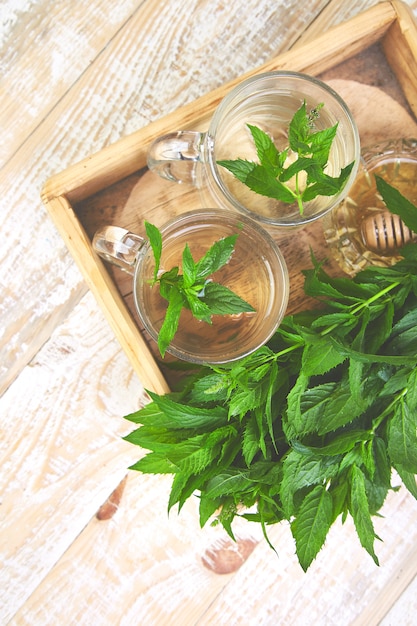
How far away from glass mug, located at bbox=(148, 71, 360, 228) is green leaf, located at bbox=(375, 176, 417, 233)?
0.03 m

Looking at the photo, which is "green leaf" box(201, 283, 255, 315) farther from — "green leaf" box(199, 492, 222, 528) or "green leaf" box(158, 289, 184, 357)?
"green leaf" box(199, 492, 222, 528)

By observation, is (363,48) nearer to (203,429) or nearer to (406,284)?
(406,284)

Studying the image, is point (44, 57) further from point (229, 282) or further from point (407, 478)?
point (407, 478)

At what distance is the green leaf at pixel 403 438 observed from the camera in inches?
22.0

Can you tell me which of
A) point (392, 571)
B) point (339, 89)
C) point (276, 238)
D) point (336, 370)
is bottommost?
point (392, 571)

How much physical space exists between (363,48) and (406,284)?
28cm

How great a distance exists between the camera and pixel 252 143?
0.64 meters

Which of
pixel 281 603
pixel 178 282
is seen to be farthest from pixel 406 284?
pixel 281 603

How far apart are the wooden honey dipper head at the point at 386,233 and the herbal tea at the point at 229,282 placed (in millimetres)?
121

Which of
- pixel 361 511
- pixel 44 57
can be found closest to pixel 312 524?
pixel 361 511

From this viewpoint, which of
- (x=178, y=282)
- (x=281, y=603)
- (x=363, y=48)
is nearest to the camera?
A: (x=178, y=282)

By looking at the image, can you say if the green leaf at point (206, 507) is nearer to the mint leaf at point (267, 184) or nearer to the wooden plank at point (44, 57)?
the mint leaf at point (267, 184)

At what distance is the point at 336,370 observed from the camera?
0.62m

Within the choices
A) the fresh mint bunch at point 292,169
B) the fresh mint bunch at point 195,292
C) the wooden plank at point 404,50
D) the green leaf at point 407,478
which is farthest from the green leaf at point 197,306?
the wooden plank at point 404,50
